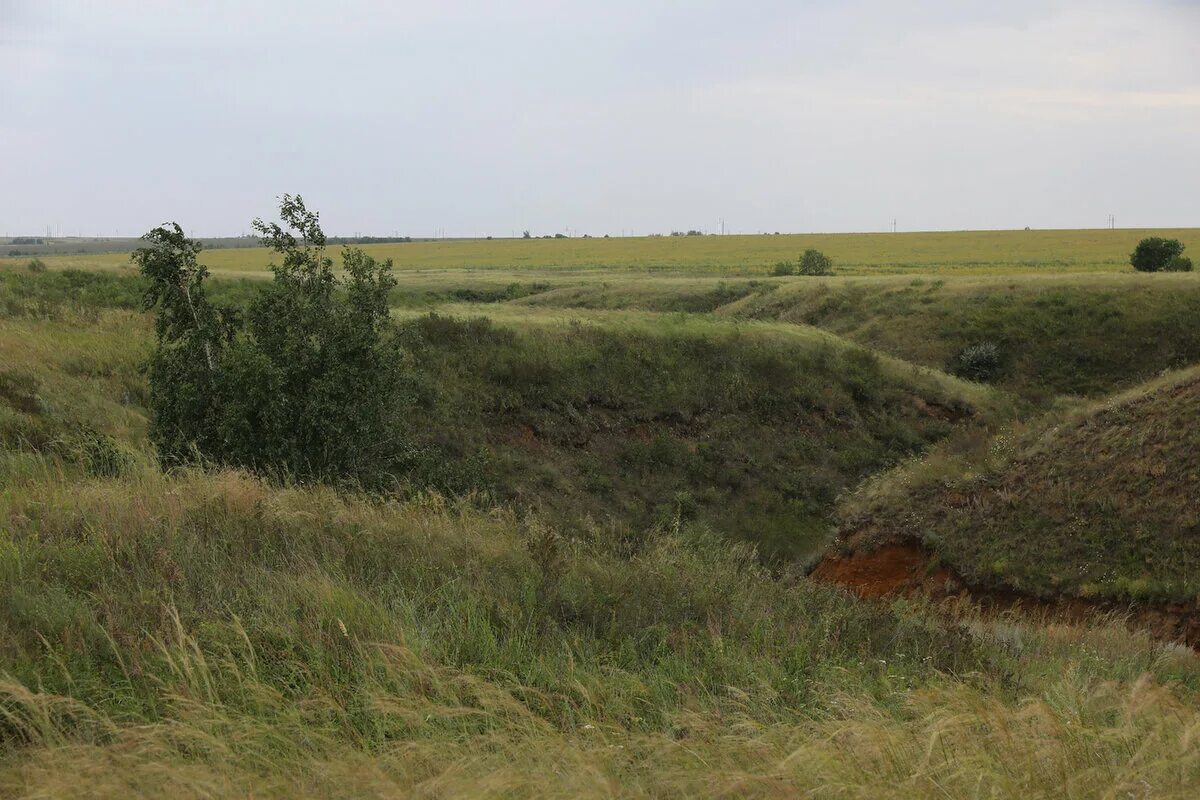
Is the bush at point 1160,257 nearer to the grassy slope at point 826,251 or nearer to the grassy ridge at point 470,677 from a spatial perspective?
the grassy slope at point 826,251

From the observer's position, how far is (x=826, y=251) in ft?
306

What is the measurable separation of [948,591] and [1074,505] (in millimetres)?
3166

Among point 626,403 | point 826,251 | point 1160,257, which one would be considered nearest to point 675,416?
point 626,403

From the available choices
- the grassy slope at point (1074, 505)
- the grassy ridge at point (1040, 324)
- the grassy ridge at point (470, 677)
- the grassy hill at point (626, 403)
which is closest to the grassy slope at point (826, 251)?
the grassy ridge at point (1040, 324)

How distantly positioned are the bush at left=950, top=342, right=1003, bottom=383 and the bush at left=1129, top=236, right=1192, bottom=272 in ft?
66.7

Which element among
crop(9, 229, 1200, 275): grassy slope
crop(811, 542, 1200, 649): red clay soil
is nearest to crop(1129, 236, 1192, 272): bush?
crop(9, 229, 1200, 275): grassy slope

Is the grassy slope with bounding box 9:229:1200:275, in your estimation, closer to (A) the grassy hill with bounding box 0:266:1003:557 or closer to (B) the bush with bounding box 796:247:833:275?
(B) the bush with bounding box 796:247:833:275

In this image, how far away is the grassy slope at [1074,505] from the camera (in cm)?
1519

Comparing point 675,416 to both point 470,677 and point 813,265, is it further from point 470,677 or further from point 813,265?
point 813,265

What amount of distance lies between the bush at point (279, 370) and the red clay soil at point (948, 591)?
6.80 m

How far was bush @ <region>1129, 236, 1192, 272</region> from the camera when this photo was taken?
164ft

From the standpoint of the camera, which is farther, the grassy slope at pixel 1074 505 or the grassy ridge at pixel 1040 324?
the grassy ridge at pixel 1040 324

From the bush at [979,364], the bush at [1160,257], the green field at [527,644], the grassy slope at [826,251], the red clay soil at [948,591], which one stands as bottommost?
the red clay soil at [948,591]

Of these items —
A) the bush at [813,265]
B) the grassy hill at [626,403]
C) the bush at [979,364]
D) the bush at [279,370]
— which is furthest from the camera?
the bush at [813,265]
